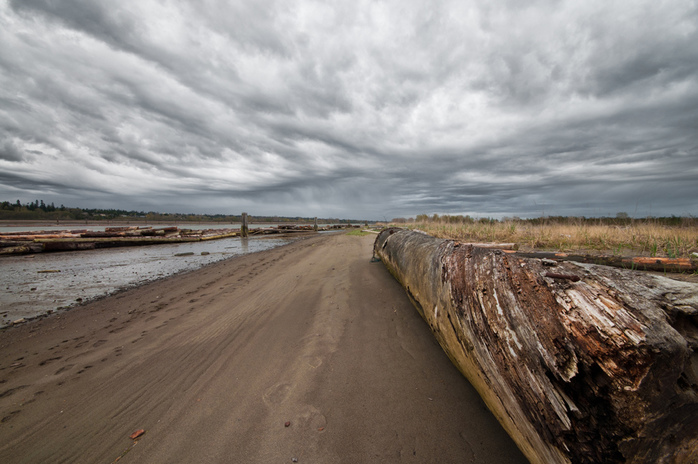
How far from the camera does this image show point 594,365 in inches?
46.1

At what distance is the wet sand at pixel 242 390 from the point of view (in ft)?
5.33

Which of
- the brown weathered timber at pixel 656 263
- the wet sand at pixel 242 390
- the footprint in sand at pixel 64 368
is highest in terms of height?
the brown weathered timber at pixel 656 263

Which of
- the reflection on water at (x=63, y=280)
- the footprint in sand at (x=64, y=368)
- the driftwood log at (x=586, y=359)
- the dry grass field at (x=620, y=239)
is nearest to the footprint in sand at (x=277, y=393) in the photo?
the driftwood log at (x=586, y=359)

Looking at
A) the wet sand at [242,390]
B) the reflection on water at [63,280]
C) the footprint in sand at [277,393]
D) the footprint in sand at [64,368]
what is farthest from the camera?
the reflection on water at [63,280]

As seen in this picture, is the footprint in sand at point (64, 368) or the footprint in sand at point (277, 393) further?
the footprint in sand at point (64, 368)

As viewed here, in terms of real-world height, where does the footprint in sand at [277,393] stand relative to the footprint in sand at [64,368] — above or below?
above

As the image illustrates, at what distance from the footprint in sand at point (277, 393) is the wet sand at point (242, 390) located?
0.01 meters

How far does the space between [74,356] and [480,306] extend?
427 cm

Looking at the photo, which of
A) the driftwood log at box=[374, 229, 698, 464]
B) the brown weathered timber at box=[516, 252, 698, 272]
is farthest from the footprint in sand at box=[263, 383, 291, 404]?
the brown weathered timber at box=[516, 252, 698, 272]

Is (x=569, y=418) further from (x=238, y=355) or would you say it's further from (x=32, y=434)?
(x=32, y=434)

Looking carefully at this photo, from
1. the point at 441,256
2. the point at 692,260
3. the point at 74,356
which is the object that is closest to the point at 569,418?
the point at 441,256

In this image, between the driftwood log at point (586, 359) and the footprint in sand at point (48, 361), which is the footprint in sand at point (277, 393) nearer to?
the driftwood log at point (586, 359)

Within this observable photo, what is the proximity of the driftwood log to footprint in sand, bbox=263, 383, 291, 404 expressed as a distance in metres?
1.55

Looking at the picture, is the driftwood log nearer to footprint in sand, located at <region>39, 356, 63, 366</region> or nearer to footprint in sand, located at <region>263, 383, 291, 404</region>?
footprint in sand, located at <region>263, 383, 291, 404</region>
